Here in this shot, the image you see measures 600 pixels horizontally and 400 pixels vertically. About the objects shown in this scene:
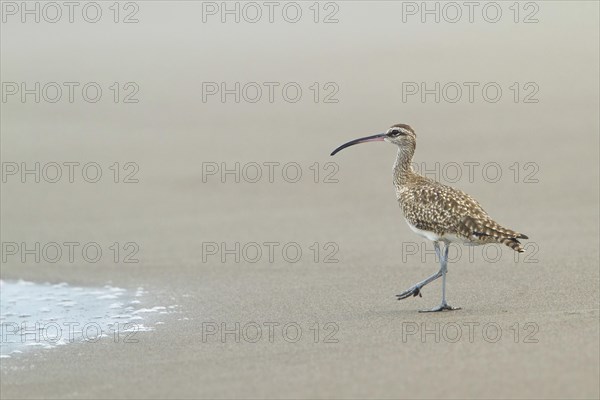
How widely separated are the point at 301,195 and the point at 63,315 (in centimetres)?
413

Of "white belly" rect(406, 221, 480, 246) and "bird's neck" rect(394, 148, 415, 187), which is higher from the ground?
"bird's neck" rect(394, 148, 415, 187)

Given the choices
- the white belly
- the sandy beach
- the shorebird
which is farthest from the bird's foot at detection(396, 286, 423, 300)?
the white belly

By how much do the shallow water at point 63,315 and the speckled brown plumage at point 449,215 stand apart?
6.83 feet

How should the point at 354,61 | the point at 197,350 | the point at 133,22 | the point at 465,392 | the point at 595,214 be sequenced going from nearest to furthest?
the point at 465,392
the point at 197,350
the point at 595,214
the point at 354,61
the point at 133,22

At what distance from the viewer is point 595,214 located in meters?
11.7

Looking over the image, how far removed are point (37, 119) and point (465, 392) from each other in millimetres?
10163

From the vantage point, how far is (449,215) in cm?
908

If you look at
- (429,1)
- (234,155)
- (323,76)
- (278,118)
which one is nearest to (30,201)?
(234,155)

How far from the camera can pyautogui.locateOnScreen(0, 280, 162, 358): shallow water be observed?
852cm

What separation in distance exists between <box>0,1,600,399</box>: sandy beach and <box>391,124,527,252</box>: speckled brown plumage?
0.50 m

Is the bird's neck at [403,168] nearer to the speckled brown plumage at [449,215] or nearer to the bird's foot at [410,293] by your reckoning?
the speckled brown plumage at [449,215]

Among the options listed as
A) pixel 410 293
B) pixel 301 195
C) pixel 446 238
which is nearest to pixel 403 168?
pixel 446 238

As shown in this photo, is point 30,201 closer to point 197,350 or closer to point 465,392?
point 197,350

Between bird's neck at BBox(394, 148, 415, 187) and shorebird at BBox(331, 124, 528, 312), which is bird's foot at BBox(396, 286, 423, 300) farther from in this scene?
bird's neck at BBox(394, 148, 415, 187)
